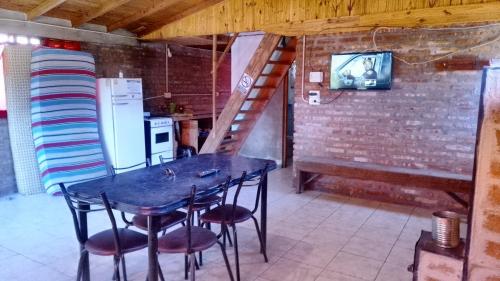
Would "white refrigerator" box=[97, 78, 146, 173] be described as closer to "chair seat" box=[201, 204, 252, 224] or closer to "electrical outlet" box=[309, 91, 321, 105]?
"electrical outlet" box=[309, 91, 321, 105]

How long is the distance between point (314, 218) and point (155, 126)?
11.1ft

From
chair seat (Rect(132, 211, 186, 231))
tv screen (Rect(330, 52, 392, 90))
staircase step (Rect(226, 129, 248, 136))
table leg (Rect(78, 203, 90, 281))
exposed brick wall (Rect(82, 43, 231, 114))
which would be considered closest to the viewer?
table leg (Rect(78, 203, 90, 281))

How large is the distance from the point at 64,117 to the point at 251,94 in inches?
118

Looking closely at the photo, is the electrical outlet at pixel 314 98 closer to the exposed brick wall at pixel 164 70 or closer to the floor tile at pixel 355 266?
the floor tile at pixel 355 266

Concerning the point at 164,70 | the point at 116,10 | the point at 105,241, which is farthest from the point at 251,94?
the point at 105,241

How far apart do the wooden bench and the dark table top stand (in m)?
1.87

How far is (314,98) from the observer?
5254 mm

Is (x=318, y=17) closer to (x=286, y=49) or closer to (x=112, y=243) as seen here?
(x=286, y=49)

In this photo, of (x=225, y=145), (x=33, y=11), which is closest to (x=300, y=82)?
(x=225, y=145)

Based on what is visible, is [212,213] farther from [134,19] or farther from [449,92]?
[134,19]

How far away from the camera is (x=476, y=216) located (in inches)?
68.4

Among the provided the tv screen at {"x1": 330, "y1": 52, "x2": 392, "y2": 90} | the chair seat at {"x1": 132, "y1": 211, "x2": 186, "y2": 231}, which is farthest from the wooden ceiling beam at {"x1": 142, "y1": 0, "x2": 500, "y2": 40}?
the chair seat at {"x1": 132, "y1": 211, "x2": 186, "y2": 231}

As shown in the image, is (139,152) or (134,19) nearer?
(134,19)

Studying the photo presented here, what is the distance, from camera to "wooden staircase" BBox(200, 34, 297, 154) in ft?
18.1
